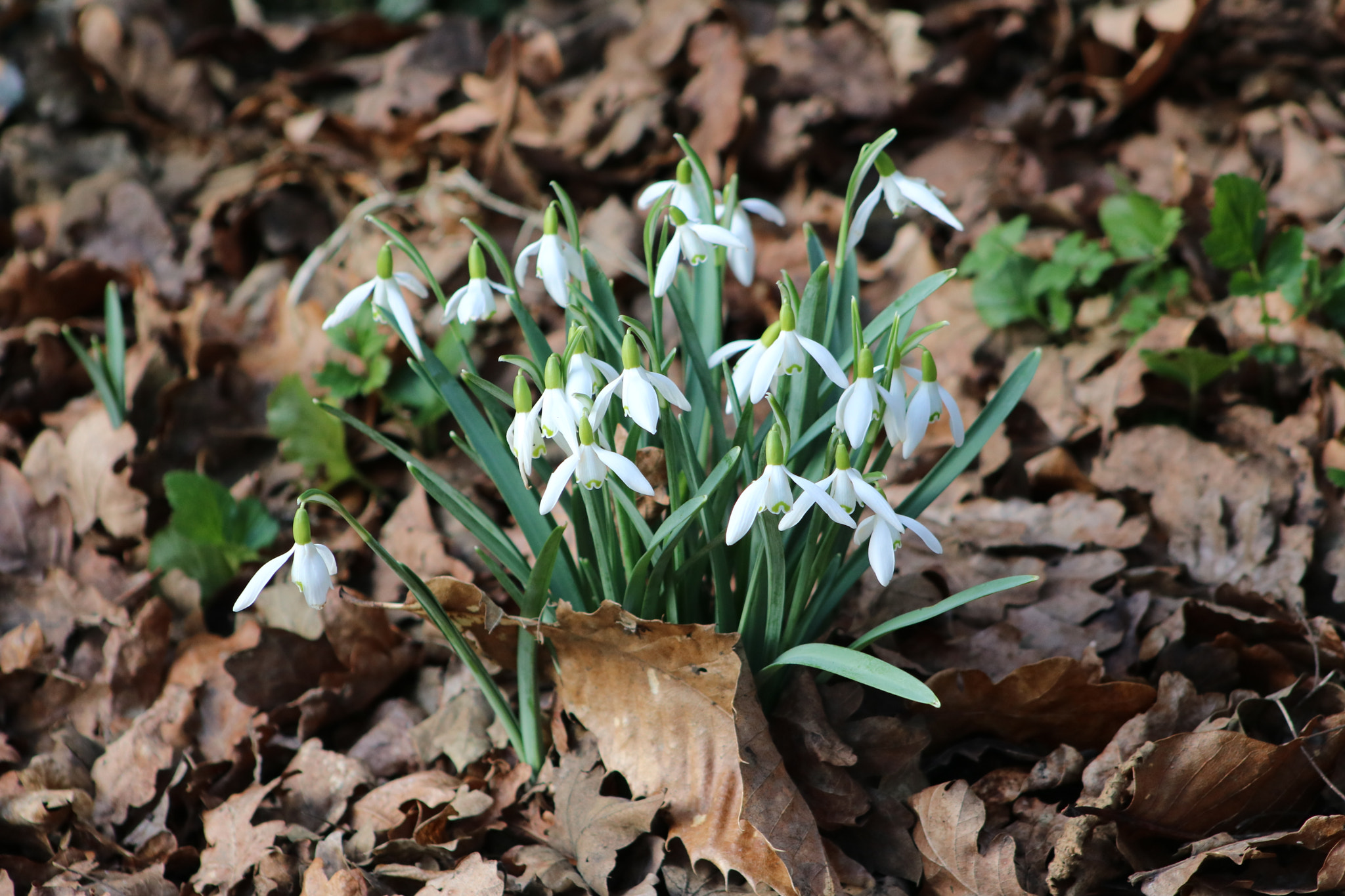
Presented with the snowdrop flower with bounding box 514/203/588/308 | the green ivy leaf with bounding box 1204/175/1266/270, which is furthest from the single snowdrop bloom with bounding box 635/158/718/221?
the green ivy leaf with bounding box 1204/175/1266/270

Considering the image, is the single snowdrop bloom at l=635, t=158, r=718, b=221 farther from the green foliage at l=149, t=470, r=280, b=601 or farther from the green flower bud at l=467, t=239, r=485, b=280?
the green foliage at l=149, t=470, r=280, b=601

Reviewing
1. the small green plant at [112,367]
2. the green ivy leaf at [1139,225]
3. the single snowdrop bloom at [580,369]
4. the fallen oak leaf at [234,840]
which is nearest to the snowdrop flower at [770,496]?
the single snowdrop bloom at [580,369]

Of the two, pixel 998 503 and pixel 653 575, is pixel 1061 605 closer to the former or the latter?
pixel 998 503

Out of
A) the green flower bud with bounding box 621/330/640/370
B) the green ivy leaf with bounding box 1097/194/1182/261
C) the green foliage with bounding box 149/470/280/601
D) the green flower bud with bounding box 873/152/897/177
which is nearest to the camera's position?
the green flower bud with bounding box 621/330/640/370

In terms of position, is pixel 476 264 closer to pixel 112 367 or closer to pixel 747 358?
pixel 747 358

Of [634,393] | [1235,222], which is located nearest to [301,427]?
[634,393]

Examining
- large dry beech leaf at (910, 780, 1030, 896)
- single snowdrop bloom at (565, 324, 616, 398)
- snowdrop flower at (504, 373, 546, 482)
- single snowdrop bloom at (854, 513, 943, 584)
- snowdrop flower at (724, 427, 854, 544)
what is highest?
single snowdrop bloom at (565, 324, 616, 398)

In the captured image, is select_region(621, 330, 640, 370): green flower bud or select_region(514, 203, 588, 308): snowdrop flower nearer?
select_region(621, 330, 640, 370): green flower bud
